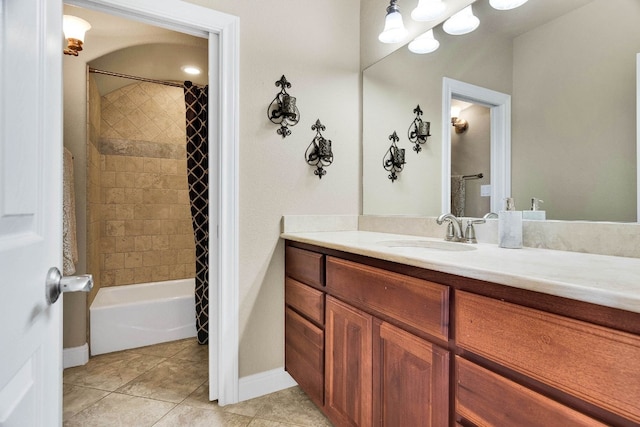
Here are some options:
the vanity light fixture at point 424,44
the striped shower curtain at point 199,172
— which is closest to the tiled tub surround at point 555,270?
the vanity light fixture at point 424,44

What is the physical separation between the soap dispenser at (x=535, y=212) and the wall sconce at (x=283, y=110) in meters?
1.24

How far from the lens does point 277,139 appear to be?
184 centimetres

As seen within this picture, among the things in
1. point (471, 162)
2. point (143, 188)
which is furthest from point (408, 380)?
point (143, 188)

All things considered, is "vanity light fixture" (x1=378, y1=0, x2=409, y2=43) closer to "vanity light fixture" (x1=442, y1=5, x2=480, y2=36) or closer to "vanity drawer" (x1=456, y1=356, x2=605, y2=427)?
"vanity light fixture" (x1=442, y1=5, x2=480, y2=36)

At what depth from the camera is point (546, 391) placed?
2.16 feet

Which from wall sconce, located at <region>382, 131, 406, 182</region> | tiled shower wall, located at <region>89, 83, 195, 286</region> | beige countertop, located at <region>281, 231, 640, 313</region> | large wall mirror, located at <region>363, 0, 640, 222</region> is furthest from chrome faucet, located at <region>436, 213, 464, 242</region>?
tiled shower wall, located at <region>89, 83, 195, 286</region>

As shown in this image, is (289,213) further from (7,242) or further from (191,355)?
(7,242)

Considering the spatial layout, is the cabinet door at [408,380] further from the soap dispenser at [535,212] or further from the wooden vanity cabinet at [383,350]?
the soap dispenser at [535,212]

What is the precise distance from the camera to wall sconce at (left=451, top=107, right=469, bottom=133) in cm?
158

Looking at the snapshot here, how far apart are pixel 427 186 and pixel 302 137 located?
2.50 feet

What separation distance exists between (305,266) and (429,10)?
1.41 metres

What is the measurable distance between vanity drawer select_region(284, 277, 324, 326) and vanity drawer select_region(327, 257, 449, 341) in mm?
131

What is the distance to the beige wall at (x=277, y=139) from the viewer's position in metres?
1.77

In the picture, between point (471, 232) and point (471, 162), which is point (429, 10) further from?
point (471, 232)
